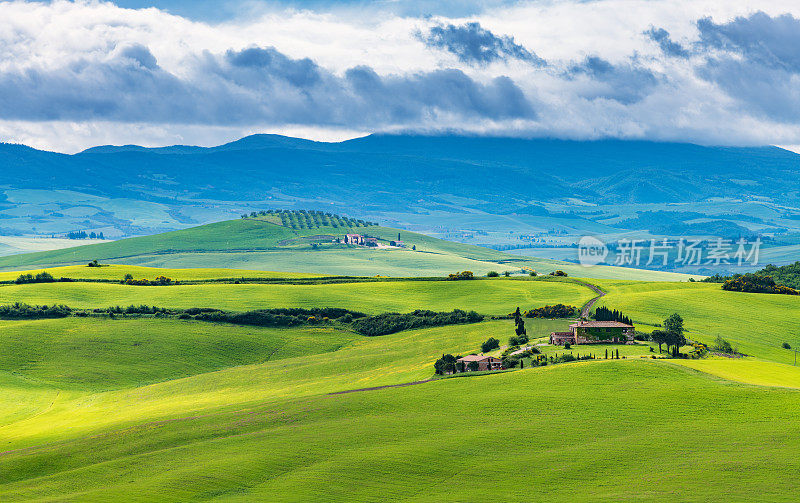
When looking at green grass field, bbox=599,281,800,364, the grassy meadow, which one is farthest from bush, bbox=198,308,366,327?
green grass field, bbox=599,281,800,364

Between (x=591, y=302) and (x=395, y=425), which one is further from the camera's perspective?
(x=591, y=302)

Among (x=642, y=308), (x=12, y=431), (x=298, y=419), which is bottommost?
(x=12, y=431)

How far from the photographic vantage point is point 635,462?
65375 millimetres

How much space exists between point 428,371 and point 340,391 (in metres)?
13.0

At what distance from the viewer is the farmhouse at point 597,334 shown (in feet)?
381

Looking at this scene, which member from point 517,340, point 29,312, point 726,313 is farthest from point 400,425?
point 29,312

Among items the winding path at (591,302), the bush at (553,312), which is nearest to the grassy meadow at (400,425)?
the bush at (553,312)

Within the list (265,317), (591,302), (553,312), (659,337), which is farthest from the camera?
(591,302)

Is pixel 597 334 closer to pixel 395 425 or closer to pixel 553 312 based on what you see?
pixel 553 312

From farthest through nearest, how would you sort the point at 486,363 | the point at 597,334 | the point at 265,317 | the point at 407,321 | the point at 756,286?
the point at 756,286, the point at 265,317, the point at 407,321, the point at 597,334, the point at 486,363

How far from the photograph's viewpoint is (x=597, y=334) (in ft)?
382

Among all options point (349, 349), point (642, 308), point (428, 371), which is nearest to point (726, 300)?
point (642, 308)

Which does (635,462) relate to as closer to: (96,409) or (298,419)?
(298,419)

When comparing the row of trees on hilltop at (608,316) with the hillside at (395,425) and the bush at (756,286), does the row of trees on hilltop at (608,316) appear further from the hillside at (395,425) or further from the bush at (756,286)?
the bush at (756,286)
